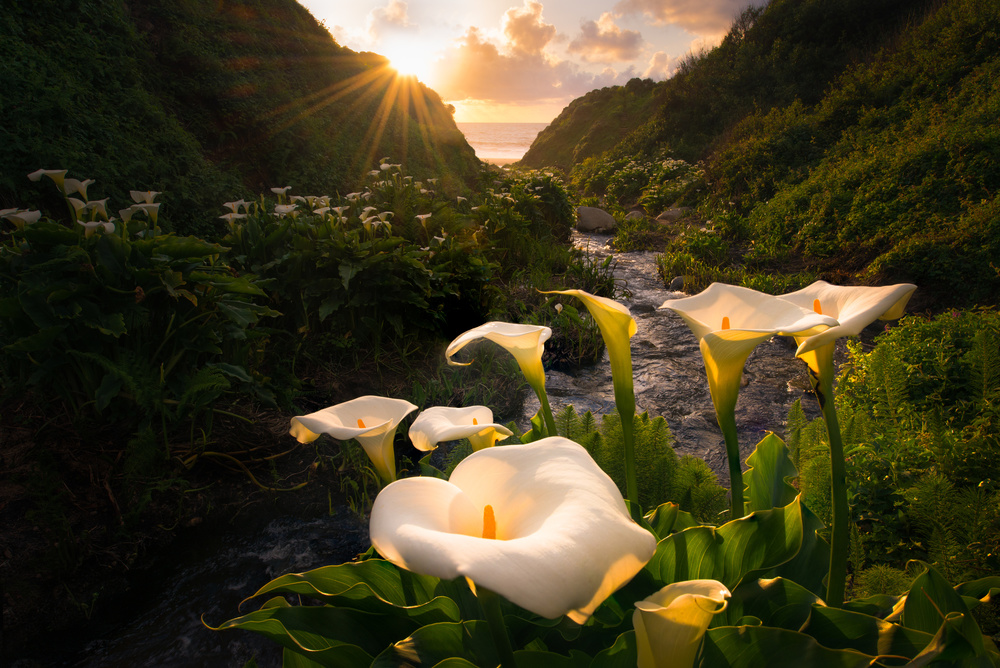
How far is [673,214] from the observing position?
11703 mm

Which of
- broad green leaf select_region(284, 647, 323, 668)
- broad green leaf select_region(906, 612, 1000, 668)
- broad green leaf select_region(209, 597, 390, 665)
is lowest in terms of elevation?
broad green leaf select_region(284, 647, 323, 668)

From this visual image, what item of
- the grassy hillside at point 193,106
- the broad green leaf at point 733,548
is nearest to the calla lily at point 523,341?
the broad green leaf at point 733,548

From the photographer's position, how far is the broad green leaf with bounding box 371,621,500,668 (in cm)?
92

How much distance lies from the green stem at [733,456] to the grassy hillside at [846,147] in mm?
5317

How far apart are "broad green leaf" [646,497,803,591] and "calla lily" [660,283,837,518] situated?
0.24 ft

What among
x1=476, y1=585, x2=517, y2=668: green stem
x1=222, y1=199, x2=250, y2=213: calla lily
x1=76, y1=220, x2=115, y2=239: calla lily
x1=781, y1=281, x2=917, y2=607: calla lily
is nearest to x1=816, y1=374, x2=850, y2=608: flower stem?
x1=781, y1=281, x2=917, y2=607: calla lily

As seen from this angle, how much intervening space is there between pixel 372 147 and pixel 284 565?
27.4 feet

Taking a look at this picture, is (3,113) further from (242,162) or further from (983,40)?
(983,40)

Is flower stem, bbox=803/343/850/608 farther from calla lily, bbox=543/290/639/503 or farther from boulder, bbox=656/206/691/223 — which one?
boulder, bbox=656/206/691/223

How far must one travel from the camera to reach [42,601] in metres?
2.10

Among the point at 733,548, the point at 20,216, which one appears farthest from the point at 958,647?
the point at 20,216

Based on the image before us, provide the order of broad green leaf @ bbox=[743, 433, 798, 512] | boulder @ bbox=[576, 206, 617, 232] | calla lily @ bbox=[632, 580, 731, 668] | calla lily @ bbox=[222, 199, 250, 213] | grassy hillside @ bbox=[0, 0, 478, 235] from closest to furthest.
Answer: calla lily @ bbox=[632, 580, 731, 668], broad green leaf @ bbox=[743, 433, 798, 512], calla lily @ bbox=[222, 199, 250, 213], grassy hillside @ bbox=[0, 0, 478, 235], boulder @ bbox=[576, 206, 617, 232]

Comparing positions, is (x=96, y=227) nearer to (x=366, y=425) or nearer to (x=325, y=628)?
(x=366, y=425)

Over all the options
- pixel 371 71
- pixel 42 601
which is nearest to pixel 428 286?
pixel 42 601
